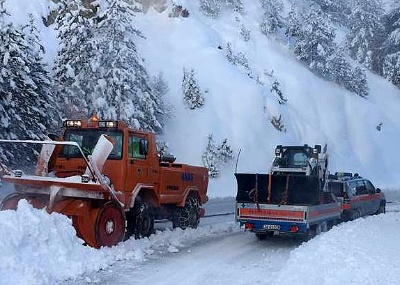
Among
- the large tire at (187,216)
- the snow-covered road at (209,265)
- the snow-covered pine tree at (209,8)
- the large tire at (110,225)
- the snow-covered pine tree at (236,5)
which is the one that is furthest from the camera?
the snow-covered pine tree at (236,5)

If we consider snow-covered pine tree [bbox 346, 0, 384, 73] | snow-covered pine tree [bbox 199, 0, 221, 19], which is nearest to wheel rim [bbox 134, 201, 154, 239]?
snow-covered pine tree [bbox 199, 0, 221, 19]

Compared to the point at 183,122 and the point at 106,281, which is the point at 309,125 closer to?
the point at 183,122

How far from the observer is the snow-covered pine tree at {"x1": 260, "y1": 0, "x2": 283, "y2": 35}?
4581cm

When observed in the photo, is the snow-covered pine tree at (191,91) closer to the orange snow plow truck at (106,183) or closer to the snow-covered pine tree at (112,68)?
the snow-covered pine tree at (112,68)

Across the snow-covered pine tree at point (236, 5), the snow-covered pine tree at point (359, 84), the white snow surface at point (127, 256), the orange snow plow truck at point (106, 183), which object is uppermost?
the snow-covered pine tree at point (236, 5)

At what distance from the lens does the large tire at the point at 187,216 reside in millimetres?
14102

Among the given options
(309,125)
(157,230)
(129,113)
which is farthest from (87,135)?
(309,125)

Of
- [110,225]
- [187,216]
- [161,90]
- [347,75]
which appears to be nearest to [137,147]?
[110,225]

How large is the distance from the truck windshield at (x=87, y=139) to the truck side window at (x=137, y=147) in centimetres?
28

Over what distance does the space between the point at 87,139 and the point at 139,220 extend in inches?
83.2

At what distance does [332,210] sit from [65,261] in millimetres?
7804

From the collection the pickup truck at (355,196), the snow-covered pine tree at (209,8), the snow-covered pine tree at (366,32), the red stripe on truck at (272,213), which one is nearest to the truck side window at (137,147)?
the red stripe on truck at (272,213)

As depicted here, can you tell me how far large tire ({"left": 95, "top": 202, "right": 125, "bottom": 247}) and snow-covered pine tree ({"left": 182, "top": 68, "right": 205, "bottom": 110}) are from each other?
22.7 metres

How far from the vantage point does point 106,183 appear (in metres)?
11.1
